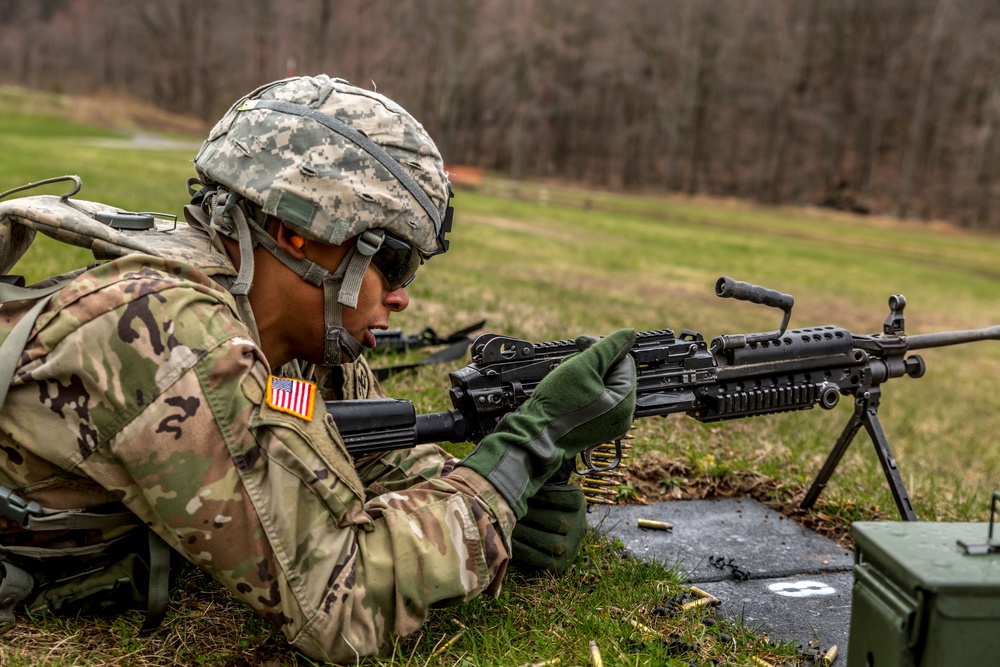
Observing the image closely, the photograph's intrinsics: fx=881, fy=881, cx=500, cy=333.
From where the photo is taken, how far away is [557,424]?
2846 mm

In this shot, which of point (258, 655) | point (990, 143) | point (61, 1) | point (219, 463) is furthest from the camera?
point (61, 1)

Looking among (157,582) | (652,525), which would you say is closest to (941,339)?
(652,525)

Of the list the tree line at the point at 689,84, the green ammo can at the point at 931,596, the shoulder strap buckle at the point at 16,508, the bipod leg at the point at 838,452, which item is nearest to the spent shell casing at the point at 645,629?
the green ammo can at the point at 931,596

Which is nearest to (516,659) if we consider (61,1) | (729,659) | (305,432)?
(729,659)

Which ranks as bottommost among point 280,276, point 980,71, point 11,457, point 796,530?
point 796,530

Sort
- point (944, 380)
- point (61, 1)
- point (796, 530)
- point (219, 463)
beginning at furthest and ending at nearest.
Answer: point (61, 1) < point (944, 380) < point (796, 530) < point (219, 463)

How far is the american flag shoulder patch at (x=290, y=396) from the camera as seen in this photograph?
7.61ft

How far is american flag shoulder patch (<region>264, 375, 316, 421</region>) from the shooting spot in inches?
91.3

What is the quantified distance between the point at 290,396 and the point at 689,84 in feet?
205

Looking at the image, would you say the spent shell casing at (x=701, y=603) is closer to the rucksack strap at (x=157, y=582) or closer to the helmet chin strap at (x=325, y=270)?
the helmet chin strap at (x=325, y=270)

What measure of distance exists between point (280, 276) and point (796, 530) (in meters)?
2.76

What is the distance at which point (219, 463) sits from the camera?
2.24 m

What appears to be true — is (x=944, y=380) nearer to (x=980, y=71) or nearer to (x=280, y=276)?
(x=280, y=276)

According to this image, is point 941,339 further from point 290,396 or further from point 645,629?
point 290,396
